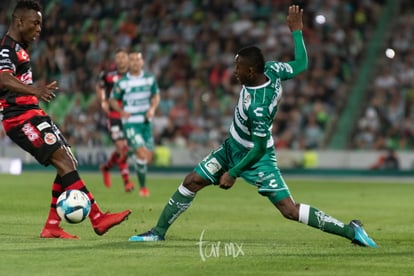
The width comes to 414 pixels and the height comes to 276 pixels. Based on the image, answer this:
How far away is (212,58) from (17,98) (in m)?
20.6

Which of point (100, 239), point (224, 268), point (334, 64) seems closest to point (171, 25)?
point (334, 64)

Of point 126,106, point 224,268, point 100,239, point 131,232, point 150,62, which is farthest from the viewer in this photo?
point 150,62

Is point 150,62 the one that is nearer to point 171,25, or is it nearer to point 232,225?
point 171,25

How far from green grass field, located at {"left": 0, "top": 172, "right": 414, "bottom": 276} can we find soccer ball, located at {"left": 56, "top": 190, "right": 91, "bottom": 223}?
282mm

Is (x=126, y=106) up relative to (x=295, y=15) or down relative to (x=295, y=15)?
down

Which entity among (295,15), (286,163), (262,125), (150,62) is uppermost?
(295,15)

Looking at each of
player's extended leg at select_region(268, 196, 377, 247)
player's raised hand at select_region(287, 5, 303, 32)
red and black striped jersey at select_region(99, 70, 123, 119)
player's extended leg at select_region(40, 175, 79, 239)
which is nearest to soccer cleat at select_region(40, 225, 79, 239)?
player's extended leg at select_region(40, 175, 79, 239)

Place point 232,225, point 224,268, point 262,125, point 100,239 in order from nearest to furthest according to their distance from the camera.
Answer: point 224,268, point 262,125, point 100,239, point 232,225

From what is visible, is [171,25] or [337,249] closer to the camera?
[337,249]

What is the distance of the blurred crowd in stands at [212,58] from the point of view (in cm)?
2931

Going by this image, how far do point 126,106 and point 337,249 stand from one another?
9.89 metres

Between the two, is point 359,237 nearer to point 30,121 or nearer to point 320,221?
point 320,221

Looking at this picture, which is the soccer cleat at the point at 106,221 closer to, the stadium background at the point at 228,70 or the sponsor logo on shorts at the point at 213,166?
the sponsor logo on shorts at the point at 213,166

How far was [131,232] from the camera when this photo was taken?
1237 centimetres
